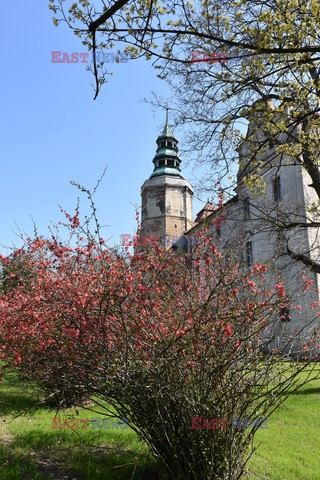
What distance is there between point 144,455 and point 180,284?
172 centimetres

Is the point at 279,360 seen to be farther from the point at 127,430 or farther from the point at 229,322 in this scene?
the point at 127,430

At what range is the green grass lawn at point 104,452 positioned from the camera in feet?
12.0

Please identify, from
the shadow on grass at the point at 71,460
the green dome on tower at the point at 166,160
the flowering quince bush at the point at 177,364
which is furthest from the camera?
the green dome on tower at the point at 166,160

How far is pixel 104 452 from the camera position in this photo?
436cm

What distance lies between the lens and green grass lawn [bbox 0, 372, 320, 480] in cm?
367

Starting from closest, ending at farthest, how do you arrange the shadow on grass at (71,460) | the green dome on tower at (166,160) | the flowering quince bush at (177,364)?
1. the flowering quince bush at (177,364)
2. the shadow on grass at (71,460)
3. the green dome on tower at (166,160)

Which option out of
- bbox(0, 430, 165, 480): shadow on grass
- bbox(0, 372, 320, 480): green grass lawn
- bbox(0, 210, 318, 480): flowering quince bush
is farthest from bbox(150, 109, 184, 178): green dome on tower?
bbox(0, 210, 318, 480): flowering quince bush

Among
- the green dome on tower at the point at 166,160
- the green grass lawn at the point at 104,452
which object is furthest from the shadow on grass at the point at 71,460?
the green dome on tower at the point at 166,160

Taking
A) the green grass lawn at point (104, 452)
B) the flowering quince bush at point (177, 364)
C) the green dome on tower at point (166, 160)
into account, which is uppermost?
the green dome on tower at point (166, 160)

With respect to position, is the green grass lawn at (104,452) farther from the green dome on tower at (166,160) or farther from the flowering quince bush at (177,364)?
the green dome on tower at (166,160)

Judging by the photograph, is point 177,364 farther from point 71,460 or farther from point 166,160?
point 166,160

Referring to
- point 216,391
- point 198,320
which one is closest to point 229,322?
point 198,320

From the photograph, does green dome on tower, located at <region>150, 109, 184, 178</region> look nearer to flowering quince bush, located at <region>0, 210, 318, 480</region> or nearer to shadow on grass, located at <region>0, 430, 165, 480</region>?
shadow on grass, located at <region>0, 430, 165, 480</region>

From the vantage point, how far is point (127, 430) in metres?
5.18
